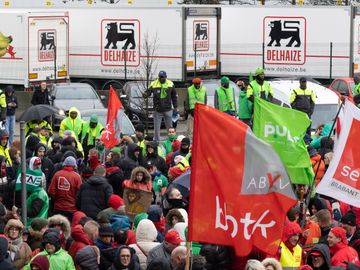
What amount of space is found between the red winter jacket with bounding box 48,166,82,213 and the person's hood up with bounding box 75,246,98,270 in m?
4.59

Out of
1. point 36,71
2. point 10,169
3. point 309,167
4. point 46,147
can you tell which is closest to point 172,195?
point 309,167

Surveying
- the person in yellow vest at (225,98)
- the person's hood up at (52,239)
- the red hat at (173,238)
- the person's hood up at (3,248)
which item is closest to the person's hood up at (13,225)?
the person's hood up at (52,239)

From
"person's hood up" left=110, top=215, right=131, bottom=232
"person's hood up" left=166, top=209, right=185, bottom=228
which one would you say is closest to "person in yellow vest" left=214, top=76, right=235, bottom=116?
"person's hood up" left=166, top=209, right=185, bottom=228

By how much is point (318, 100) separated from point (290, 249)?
559 inches

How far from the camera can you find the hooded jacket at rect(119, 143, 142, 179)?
1995cm

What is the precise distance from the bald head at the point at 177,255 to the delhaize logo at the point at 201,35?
1047 inches

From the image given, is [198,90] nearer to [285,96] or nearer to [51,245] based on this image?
[285,96]

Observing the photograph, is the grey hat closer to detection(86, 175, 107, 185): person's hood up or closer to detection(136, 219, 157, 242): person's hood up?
detection(86, 175, 107, 185): person's hood up

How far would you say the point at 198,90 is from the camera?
28.5 m

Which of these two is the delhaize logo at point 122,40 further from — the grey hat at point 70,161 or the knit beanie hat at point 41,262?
the knit beanie hat at point 41,262

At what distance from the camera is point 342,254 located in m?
14.0

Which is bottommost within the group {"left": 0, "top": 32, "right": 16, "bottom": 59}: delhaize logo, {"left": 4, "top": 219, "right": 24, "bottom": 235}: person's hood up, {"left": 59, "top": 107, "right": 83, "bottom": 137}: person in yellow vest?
{"left": 4, "top": 219, "right": 24, "bottom": 235}: person's hood up

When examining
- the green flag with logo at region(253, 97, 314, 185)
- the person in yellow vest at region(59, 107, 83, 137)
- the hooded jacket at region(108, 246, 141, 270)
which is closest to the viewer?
the hooded jacket at region(108, 246, 141, 270)

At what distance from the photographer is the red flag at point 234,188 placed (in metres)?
12.4
